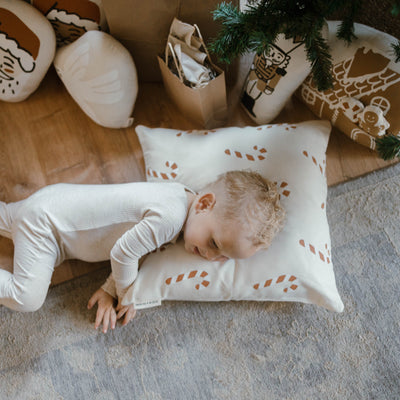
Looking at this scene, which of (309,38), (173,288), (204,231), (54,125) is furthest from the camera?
(54,125)

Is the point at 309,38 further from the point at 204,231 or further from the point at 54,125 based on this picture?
the point at 54,125

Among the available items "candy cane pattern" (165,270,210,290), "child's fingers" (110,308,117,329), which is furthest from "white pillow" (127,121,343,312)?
"child's fingers" (110,308,117,329)

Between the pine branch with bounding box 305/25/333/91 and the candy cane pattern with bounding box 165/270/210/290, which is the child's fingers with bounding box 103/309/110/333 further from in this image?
the pine branch with bounding box 305/25/333/91

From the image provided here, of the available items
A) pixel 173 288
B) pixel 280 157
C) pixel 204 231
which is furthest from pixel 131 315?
pixel 280 157

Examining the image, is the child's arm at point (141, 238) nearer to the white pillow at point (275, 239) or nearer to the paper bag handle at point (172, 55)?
the white pillow at point (275, 239)

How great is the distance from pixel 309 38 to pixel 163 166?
0.54 m

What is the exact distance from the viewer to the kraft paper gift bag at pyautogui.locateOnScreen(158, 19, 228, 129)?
1.07m

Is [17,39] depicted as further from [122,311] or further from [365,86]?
[365,86]

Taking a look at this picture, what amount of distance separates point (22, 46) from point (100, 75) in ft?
0.77

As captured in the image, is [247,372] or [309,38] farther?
[247,372]

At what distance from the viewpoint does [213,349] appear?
1.12 m

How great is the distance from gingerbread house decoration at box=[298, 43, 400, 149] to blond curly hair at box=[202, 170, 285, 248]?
1.37 feet

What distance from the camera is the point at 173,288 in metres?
1.04

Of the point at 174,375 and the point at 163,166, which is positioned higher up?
the point at 163,166
